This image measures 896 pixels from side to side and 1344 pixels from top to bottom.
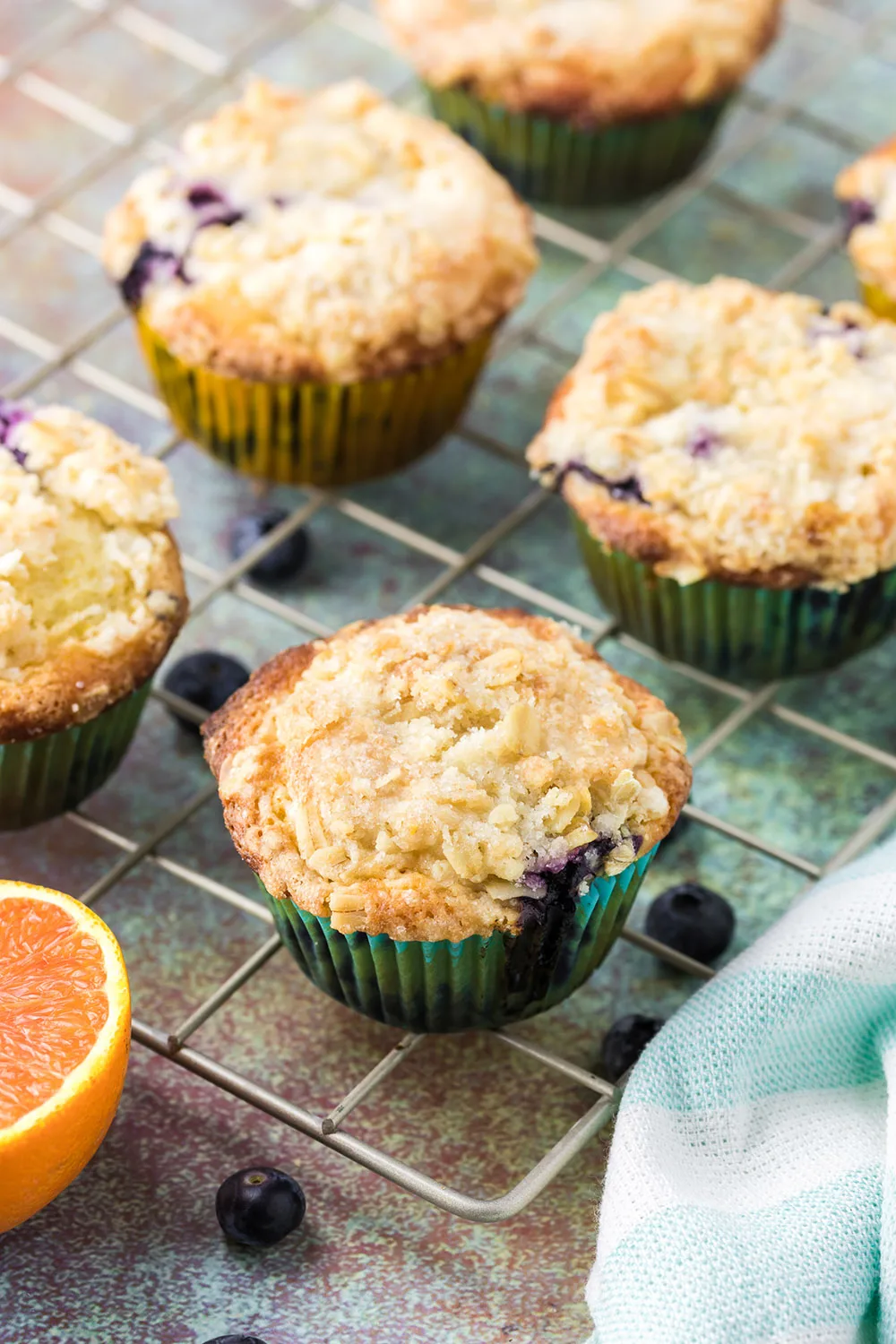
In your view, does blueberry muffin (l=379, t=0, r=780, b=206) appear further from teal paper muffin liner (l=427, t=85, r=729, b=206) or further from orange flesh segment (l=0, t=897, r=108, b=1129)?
orange flesh segment (l=0, t=897, r=108, b=1129)

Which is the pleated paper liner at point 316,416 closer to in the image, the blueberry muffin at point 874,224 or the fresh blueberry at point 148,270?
the fresh blueberry at point 148,270

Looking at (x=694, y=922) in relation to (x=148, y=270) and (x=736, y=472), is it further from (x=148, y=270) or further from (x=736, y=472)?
(x=148, y=270)

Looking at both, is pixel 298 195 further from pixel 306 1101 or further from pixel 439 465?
pixel 306 1101

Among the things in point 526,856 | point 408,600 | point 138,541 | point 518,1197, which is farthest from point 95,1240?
point 408,600

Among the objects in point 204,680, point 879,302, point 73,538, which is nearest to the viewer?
point 73,538

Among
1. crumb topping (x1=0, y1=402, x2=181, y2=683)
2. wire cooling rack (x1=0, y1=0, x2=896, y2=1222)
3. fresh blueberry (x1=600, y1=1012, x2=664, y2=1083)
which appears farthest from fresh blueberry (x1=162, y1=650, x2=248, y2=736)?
fresh blueberry (x1=600, y1=1012, x2=664, y2=1083)

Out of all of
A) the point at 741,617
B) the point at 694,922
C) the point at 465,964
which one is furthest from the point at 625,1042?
the point at 741,617

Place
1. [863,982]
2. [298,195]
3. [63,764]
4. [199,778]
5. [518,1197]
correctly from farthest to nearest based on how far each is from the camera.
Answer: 1. [298,195]
2. [199,778]
3. [63,764]
4. [863,982]
5. [518,1197]
